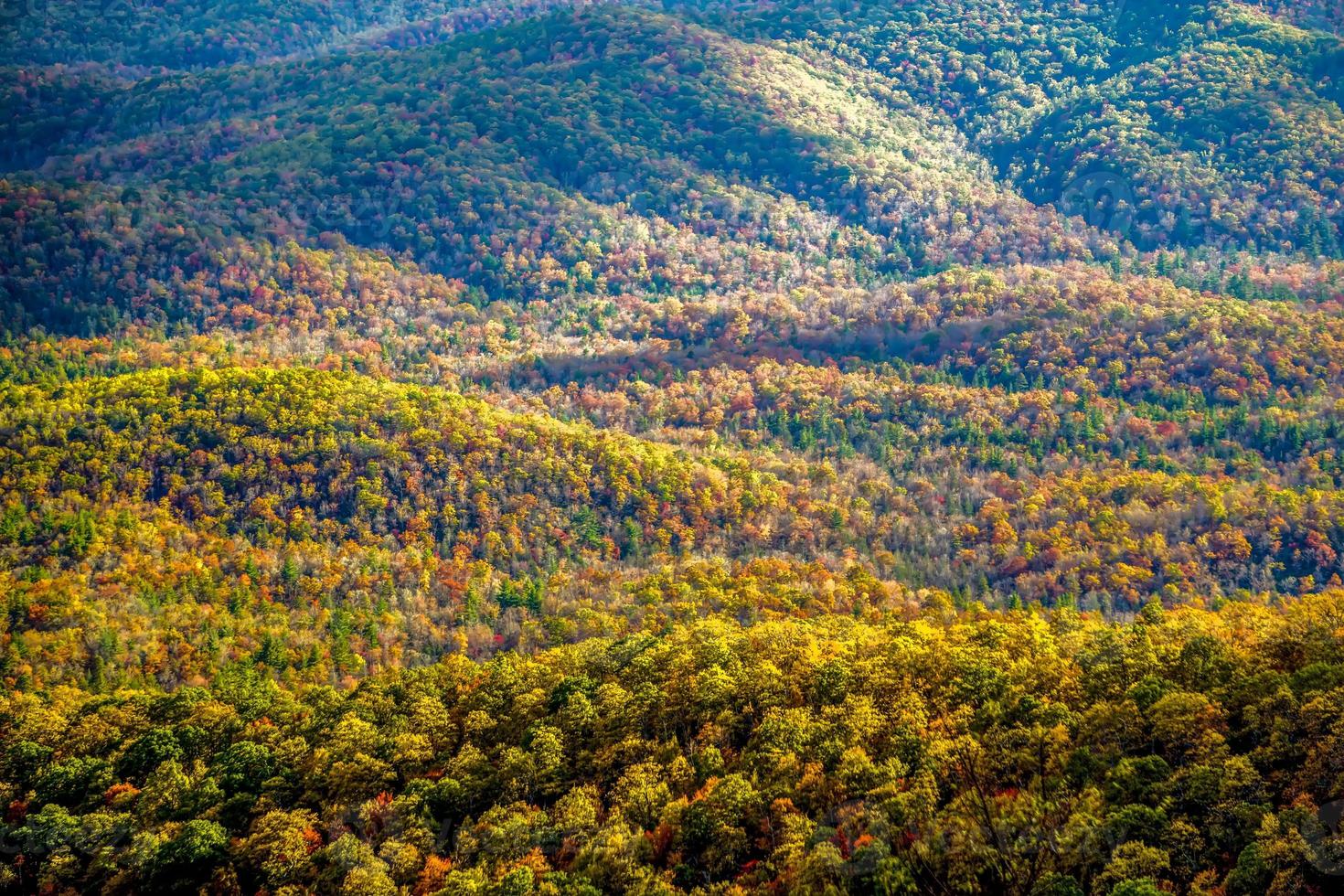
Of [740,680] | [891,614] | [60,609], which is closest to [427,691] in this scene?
[740,680]

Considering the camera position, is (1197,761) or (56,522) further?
(56,522)

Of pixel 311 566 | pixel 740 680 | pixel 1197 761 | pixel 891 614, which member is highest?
pixel 1197 761

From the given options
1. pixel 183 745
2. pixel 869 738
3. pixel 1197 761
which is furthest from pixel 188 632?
pixel 1197 761

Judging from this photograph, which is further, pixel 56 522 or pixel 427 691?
pixel 56 522

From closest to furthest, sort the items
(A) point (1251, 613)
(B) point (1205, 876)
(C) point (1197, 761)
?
(B) point (1205, 876) < (C) point (1197, 761) < (A) point (1251, 613)

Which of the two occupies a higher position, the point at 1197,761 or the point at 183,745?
the point at 1197,761

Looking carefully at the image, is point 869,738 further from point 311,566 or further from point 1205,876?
point 311,566

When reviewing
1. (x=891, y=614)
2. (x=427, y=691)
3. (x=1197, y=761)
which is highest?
(x=1197, y=761)

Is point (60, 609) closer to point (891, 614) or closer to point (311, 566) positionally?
point (311, 566)

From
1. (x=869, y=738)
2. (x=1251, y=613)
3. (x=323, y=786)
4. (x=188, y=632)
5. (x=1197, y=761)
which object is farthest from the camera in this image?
(x=188, y=632)
